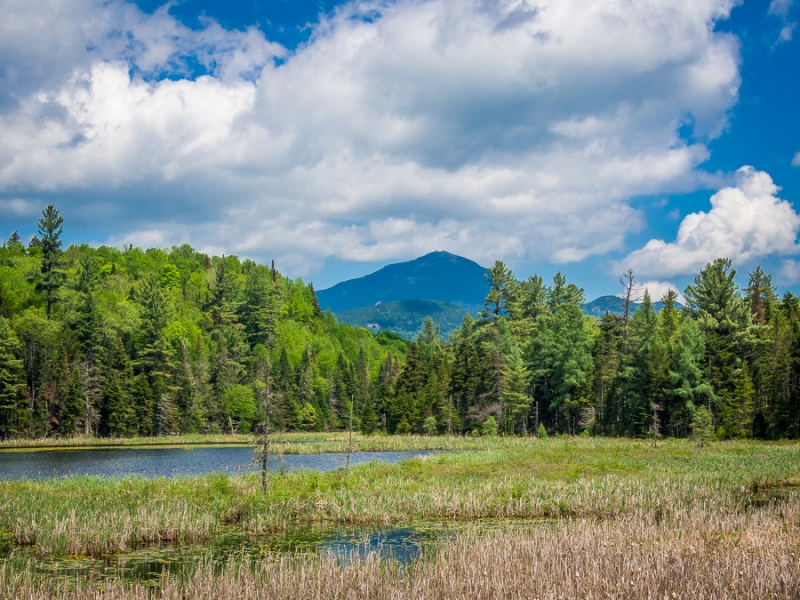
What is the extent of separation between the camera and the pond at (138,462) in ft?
124

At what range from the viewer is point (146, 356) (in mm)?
92312

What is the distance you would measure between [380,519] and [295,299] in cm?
13810

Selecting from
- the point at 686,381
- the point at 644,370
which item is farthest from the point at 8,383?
the point at 686,381

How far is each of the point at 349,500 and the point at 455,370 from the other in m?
62.8

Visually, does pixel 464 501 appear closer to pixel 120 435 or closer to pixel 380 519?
pixel 380 519

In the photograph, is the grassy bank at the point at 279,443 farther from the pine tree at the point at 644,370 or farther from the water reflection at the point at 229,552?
the water reflection at the point at 229,552

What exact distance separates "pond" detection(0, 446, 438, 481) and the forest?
9021 millimetres

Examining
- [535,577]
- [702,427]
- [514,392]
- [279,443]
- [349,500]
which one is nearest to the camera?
[535,577]

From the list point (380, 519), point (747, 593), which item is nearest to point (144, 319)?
point (380, 519)

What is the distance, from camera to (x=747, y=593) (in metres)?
11.0

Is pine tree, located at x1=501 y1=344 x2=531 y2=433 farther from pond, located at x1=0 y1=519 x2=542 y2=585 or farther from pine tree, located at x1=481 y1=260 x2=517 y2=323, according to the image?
pond, located at x1=0 y1=519 x2=542 y2=585

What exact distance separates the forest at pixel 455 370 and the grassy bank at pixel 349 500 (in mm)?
23315

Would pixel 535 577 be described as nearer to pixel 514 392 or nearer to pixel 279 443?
pixel 279 443

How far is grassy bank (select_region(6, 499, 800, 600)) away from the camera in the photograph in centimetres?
1120
